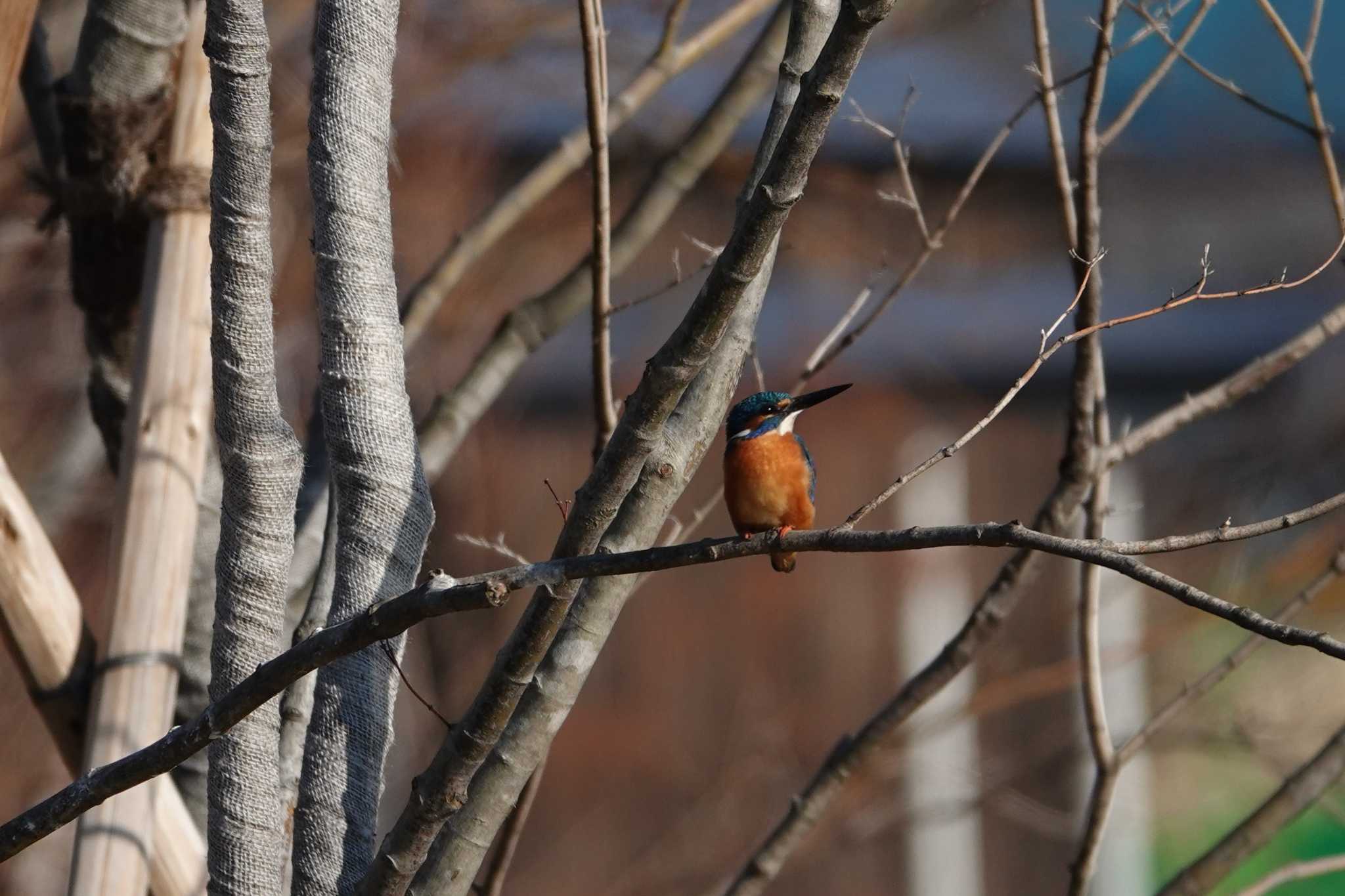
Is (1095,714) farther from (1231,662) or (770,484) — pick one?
(770,484)

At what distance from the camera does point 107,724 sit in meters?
2.54

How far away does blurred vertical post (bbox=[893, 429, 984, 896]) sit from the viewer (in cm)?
659

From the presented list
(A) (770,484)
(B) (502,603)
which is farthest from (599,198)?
(B) (502,603)

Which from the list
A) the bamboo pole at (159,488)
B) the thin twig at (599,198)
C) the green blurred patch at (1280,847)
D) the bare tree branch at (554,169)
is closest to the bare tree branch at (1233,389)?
the thin twig at (599,198)

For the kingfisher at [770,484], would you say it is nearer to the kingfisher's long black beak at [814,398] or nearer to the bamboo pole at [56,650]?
the kingfisher's long black beak at [814,398]

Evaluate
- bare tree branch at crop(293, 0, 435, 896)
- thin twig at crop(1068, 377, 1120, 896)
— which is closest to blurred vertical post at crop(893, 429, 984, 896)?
thin twig at crop(1068, 377, 1120, 896)

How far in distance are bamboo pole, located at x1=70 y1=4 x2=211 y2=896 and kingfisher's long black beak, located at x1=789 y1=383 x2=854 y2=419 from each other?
1.32m

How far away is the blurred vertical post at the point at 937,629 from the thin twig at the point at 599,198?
3.99 meters

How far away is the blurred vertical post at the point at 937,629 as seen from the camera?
659 cm

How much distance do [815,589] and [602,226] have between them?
497 cm

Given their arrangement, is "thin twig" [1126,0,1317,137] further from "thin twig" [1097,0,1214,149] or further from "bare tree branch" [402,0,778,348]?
"bare tree branch" [402,0,778,348]

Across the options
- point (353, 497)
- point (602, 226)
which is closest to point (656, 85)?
point (602, 226)

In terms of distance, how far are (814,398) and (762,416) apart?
41 centimetres

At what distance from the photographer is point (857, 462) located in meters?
6.70
